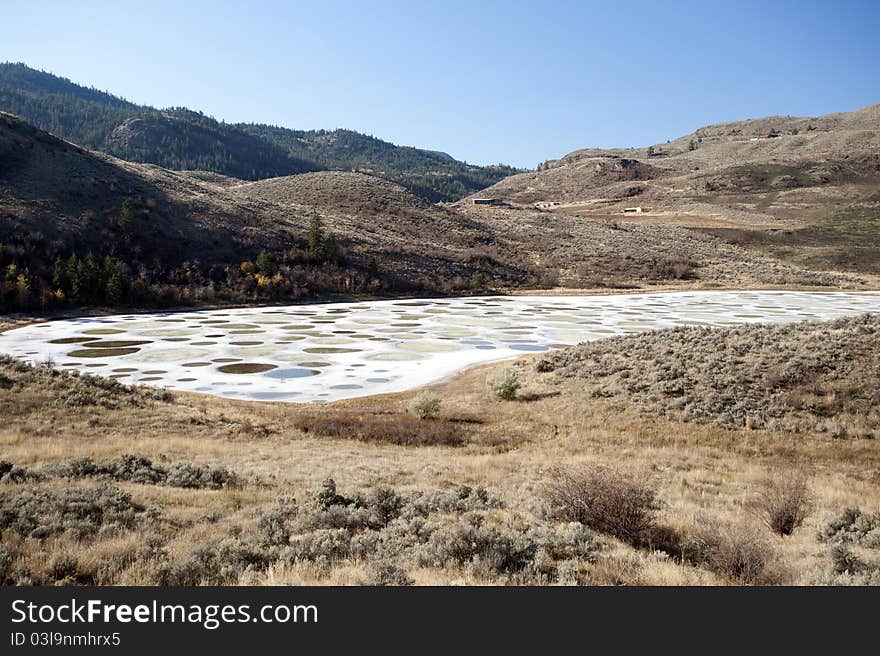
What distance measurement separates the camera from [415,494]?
419 inches

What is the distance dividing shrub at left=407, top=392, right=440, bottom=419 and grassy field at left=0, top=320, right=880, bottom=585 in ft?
1.14

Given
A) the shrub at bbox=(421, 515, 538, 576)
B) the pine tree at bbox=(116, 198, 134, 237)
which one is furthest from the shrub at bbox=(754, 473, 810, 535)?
the pine tree at bbox=(116, 198, 134, 237)

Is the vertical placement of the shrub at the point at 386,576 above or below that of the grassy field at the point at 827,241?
below

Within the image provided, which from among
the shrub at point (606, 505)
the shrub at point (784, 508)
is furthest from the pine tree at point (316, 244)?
the shrub at point (784, 508)

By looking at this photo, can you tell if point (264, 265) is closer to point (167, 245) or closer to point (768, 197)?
point (167, 245)

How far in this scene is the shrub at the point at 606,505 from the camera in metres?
8.74

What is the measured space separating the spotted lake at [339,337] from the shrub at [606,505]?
14.9m

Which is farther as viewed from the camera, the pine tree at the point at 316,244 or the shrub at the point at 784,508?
the pine tree at the point at 316,244

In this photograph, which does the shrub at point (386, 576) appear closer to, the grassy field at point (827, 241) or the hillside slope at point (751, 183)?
the grassy field at point (827, 241)

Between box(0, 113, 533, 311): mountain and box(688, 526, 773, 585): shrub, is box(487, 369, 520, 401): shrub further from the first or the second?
box(0, 113, 533, 311): mountain

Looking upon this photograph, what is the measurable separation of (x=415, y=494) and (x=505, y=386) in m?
12.8

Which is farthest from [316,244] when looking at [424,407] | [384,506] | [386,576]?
[386,576]

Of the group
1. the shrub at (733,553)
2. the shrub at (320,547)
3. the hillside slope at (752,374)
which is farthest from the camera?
the hillside slope at (752,374)

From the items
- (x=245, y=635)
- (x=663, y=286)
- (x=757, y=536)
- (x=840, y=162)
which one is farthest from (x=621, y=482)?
(x=840, y=162)
